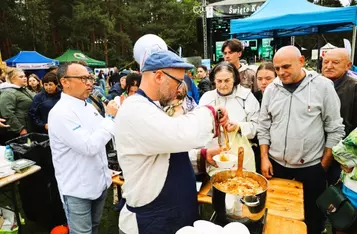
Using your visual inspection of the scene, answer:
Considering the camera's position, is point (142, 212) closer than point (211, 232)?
No

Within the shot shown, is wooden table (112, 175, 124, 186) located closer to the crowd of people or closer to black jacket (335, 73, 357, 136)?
the crowd of people

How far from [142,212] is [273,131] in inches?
54.8

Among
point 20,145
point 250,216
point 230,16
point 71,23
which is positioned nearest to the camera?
point 250,216

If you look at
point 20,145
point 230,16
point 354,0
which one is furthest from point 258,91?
point 354,0

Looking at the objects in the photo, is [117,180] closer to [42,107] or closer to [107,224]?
[107,224]

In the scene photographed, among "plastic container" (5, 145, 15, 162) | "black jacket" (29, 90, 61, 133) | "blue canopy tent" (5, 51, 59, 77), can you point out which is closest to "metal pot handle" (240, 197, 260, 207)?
"plastic container" (5, 145, 15, 162)

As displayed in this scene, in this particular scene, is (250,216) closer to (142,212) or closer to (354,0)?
(142,212)

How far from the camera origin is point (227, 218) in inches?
47.3

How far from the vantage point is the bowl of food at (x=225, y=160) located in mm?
1423

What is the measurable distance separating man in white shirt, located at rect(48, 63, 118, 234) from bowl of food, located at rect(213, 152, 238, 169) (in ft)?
2.72

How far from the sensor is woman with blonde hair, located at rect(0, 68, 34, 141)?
3723mm

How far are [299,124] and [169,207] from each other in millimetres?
1352

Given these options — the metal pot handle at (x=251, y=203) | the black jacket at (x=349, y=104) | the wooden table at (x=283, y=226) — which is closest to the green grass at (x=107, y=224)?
the black jacket at (x=349, y=104)

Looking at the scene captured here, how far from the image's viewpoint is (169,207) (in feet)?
4.04
